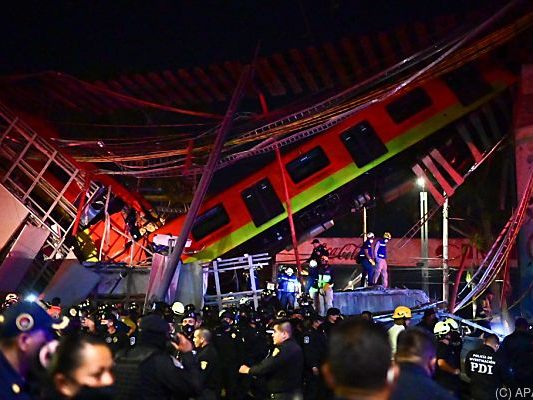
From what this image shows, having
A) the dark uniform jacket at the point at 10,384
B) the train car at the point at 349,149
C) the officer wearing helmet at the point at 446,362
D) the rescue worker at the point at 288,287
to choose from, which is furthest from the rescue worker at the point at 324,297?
the dark uniform jacket at the point at 10,384

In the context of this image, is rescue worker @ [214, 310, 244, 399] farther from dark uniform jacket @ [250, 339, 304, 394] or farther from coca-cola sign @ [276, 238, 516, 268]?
coca-cola sign @ [276, 238, 516, 268]

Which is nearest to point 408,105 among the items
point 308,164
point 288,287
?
point 308,164

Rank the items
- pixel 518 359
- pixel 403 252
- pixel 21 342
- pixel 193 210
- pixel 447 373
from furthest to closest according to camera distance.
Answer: pixel 403 252 → pixel 193 210 → pixel 447 373 → pixel 518 359 → pixel 21 342

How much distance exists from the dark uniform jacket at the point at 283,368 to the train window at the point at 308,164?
12577 mm

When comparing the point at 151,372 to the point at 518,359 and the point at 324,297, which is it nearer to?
the point at 518,359

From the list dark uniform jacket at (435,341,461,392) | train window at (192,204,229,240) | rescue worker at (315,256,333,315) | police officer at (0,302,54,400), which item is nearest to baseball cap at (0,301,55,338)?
police officer at (0,302,54,400)

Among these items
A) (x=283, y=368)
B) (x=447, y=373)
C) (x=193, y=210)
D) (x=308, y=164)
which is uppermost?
(x=308, y=164)

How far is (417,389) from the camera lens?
4.02 m

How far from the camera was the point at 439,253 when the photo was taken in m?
31.4

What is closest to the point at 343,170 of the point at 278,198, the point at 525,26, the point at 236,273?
the point at 278,198

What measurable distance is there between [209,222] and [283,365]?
13086 millimetres

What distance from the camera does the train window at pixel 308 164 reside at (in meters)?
22.0

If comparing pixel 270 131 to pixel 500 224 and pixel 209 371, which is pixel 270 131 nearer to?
pixel 209 371

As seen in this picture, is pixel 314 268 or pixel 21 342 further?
pixel 314 268
